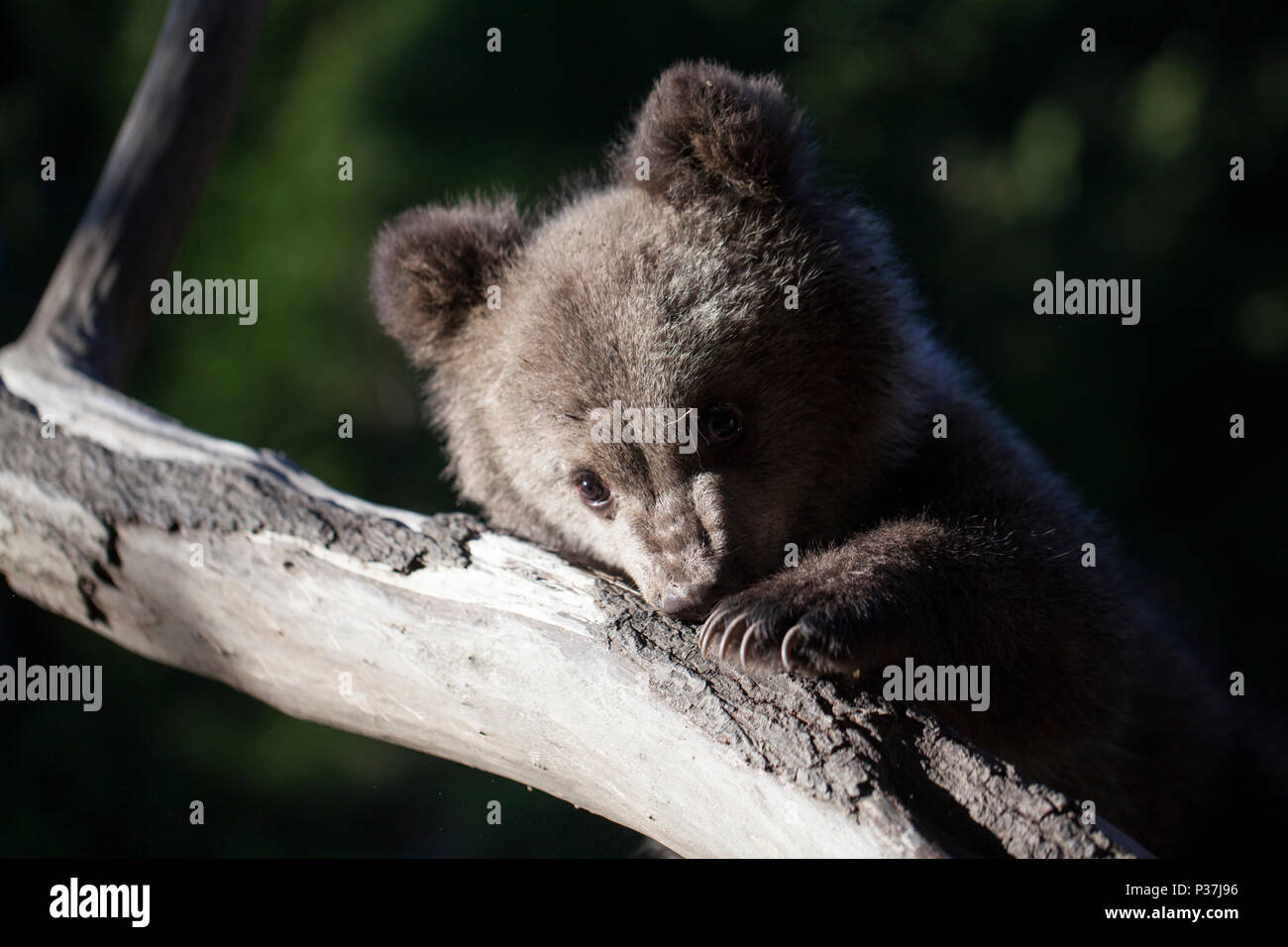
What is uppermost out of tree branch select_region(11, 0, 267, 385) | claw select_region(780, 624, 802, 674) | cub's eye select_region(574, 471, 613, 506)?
tree branch select_region(11, 0, 267, 385)

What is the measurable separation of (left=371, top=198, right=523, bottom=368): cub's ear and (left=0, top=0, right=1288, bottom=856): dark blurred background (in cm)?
298

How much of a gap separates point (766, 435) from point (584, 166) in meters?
3.65

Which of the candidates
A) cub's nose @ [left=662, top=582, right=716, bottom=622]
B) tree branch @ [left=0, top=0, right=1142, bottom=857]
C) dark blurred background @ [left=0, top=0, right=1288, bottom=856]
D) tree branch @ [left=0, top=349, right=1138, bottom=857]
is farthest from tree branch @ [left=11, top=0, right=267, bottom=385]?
cub's nose @ [left=662, top=582, right=716, bottom=622]

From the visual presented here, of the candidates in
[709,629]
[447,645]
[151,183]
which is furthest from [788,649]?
[151,183]

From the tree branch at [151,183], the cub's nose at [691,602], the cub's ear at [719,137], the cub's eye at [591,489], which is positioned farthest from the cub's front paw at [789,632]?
the tree branch at [151,183]

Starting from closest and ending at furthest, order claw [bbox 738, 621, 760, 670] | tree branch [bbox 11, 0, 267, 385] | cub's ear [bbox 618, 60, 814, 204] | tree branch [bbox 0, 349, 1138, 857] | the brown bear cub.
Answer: tree branch [bbox 0, 349, 1138, 857] → claw [bbox 738, 621, 760, 670] → the brown bear cub → cub's ear [bbox 618, 60, 814, 204] → tree branch [bbox 11, 0, 267, 385]

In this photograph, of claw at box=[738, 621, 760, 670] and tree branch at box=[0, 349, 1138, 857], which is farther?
claw at box=[738, 621, 760, 670]

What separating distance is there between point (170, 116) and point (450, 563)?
8.53 feet

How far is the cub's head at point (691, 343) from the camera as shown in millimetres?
2814

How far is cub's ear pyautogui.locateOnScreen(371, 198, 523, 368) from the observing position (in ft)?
11.0

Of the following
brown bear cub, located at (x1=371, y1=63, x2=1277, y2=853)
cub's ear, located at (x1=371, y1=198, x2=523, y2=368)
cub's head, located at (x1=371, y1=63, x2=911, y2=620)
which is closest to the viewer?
brown bear cub, located at (x1=371, y1=63, x2=1277, y2=853)

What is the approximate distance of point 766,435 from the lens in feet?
9.62

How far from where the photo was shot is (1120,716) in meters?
3.04

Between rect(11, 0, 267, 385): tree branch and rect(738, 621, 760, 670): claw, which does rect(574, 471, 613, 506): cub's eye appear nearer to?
rect(738, 621, 760, 670): claw
